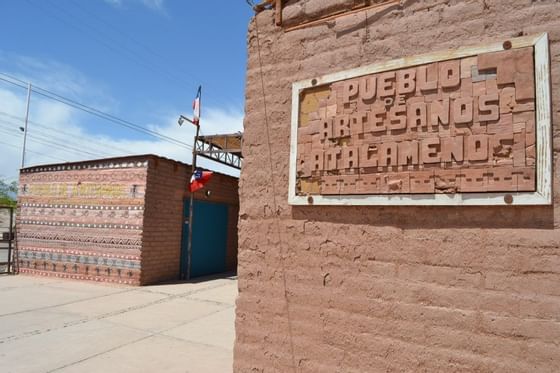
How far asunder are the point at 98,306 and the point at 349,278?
603 centimetres

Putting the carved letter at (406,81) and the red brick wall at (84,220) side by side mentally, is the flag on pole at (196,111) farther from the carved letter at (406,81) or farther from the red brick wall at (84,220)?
the carved letter at (406,81)

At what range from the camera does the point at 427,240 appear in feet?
7.52

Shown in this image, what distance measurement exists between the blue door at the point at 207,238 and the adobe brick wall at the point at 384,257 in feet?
27.4

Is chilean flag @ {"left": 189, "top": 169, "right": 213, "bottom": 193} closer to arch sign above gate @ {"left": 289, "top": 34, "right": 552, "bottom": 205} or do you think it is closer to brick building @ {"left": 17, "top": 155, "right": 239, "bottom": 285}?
brick building @ {"left": 17, "top": 155, "right": 239, "bottom": 285}

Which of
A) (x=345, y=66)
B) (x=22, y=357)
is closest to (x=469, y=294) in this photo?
(x=345, y=66)

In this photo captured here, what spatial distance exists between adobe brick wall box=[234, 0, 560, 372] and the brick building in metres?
7.08

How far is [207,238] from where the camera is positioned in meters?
11.9

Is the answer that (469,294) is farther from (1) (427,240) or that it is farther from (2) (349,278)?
(2) (349,278)

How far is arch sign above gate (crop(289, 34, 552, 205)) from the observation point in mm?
2059

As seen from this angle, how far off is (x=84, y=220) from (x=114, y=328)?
5150 millimetres

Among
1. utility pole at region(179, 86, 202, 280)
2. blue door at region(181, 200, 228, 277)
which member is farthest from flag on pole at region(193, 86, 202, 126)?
blue door at region(181, 200, 228, 277)

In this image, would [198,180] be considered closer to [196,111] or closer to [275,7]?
[196,111]

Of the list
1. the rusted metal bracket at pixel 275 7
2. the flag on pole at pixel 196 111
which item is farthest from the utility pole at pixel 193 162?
the rusted metal bracket at pixel 275 7

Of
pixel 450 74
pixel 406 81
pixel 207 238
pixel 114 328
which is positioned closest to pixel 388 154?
pixel 406 81
